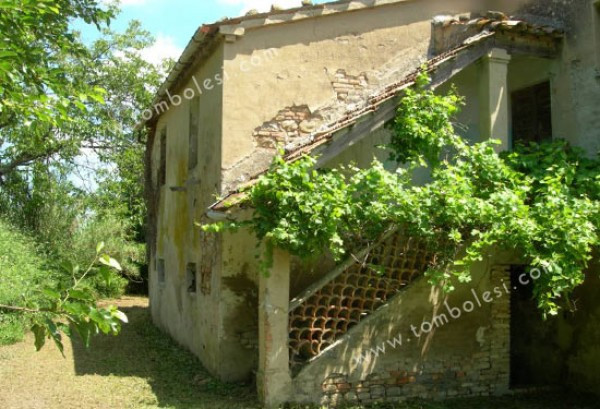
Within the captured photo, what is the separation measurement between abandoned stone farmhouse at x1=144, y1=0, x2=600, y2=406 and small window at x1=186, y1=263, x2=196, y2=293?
3 cm

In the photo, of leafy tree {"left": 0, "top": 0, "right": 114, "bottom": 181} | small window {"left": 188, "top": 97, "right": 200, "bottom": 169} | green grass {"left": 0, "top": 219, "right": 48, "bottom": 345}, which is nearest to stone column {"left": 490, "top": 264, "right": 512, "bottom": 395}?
small window {"left": 188, "top": 97, "right": 200, "bottom": 169}

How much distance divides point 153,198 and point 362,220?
918 cm

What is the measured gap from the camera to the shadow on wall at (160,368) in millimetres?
7789

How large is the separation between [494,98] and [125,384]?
23.5ft

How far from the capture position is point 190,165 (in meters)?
11.0

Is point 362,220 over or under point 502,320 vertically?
over

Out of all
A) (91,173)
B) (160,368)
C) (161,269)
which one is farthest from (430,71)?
(91,173)

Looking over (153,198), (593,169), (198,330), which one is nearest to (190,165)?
(198,330)

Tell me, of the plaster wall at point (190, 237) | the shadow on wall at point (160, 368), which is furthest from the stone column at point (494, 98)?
the shadow on wall at point (160, 368)

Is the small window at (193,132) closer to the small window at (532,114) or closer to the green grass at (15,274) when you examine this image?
the green grass at (15,274)

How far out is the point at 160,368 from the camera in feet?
31.9

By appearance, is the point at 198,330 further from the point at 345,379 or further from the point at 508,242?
the point at 508,242

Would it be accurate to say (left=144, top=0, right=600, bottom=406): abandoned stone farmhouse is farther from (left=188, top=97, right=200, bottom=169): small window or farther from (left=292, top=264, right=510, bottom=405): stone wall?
(left=188, top=97, right=200, bottom=169): small window

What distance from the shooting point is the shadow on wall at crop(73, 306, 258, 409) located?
7.79 metres
